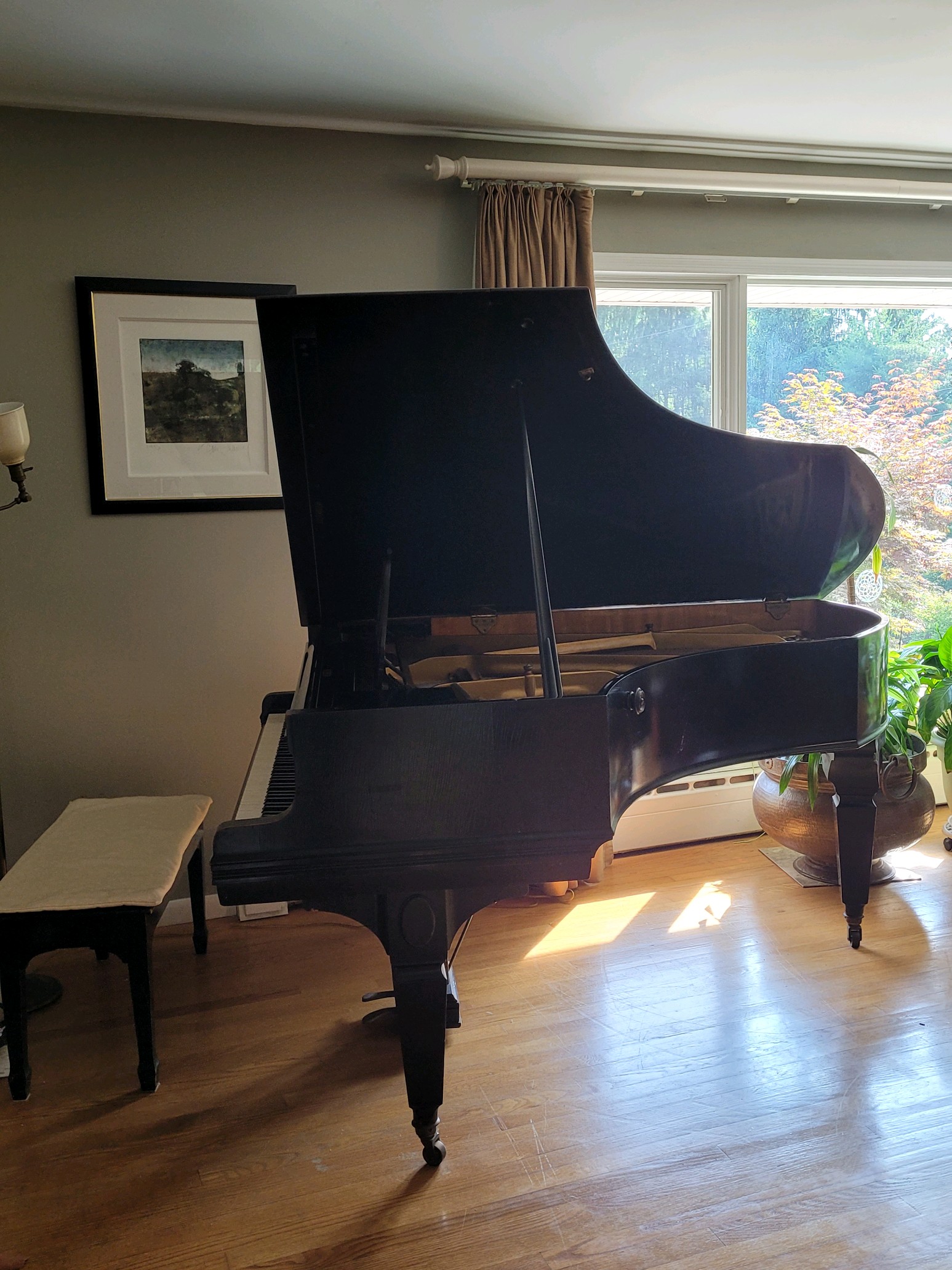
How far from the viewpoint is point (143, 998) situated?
2.29m

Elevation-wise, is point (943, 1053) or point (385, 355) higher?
point (385, 355)

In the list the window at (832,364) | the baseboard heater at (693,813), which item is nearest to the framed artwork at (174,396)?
the window at (832,364)

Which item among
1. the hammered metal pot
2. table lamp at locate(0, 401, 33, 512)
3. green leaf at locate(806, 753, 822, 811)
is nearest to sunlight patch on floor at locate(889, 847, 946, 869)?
the hammered metal pot

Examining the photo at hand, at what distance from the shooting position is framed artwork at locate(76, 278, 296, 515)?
10.1 feet

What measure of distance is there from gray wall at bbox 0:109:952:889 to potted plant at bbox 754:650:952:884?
173cm

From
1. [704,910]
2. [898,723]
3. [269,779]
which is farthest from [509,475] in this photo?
[898,723]

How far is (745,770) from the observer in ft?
13.0

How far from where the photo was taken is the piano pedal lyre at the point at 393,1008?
98.0 inches

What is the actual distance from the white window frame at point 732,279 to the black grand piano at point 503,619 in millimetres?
1401

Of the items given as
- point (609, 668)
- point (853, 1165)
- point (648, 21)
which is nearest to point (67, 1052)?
point (609, 668)

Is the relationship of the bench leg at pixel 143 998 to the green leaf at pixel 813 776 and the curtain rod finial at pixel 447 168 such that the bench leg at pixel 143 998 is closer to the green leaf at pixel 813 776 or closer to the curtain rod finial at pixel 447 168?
the green leaf at pixel 813 776

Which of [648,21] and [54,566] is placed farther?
[54,566]

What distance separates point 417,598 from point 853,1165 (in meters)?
1.50

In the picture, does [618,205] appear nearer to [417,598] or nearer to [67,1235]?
[417,598]
